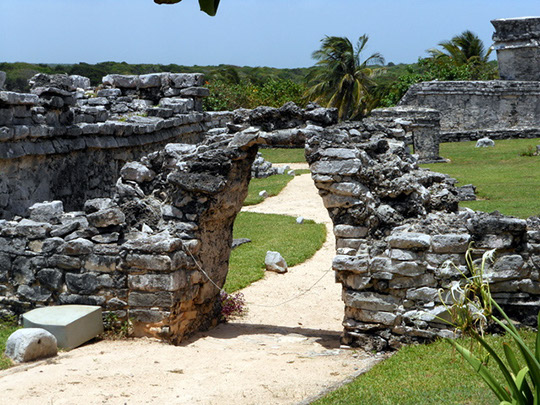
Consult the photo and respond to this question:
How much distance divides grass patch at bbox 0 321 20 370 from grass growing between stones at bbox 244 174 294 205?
31.5 ft

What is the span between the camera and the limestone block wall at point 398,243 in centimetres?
727

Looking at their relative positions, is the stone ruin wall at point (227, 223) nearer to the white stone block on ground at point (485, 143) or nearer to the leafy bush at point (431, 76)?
the white stone block on ground at point (485, 143)

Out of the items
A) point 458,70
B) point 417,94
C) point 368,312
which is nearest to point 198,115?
point 368,312

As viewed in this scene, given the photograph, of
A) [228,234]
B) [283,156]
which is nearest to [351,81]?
[283,156]

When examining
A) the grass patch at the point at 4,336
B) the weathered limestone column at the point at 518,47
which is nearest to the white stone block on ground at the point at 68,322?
the grass patch at the point at 4,336

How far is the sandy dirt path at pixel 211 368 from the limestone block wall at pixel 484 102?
17.0m

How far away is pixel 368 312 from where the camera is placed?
24.9 feet

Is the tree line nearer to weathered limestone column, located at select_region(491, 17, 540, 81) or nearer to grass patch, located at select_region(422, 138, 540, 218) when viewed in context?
weathered limestone column, located at select_region(491, 17, 540, 81)

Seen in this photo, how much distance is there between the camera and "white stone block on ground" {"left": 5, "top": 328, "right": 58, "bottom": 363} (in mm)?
7207

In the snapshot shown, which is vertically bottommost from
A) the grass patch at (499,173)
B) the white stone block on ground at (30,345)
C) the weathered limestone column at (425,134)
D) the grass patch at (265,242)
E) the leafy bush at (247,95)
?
the grass patch at (265,242)

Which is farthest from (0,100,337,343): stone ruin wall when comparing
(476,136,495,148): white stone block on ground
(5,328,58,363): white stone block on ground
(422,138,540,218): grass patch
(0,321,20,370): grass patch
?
(476,136,495,148): white stone block on ground

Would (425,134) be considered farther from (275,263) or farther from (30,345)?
(30,345)

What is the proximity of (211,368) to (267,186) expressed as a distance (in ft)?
41.2

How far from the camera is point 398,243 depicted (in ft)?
24.3
